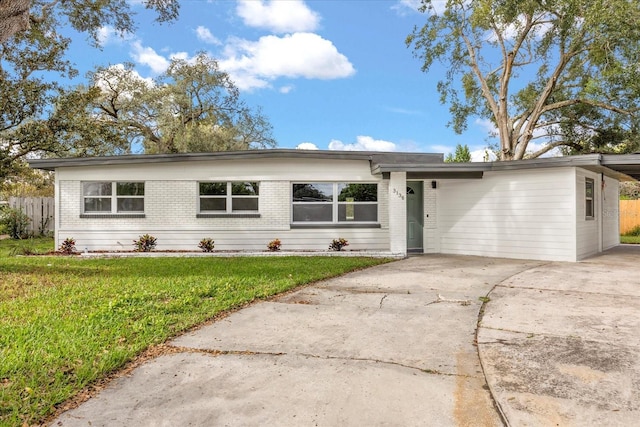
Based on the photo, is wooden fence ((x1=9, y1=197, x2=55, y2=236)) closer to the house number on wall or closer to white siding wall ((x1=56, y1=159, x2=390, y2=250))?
white siding wall ((x1=56, y1=159, x2=390, y2=250))

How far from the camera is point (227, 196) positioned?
12734mm

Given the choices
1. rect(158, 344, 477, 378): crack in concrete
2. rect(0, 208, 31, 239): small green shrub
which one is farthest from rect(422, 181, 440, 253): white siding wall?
rect(0, 208, 31, 239): small green shrub

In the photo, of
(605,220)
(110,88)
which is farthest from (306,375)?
(110,88)

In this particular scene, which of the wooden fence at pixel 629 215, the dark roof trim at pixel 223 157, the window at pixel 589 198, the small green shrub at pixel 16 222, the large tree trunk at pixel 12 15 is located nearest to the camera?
the large tree trunk at pixel 12 15

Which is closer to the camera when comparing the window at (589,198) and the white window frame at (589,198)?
the white window frame at (589,198)

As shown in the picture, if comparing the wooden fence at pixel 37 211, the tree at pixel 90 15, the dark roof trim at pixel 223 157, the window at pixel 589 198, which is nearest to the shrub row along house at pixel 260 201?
the dark roof trim at pixel 223 157

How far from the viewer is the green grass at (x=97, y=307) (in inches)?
127

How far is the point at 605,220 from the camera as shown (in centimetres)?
1350

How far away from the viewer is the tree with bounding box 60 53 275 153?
935 inches

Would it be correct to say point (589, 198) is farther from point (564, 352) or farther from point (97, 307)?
point (97, 307)

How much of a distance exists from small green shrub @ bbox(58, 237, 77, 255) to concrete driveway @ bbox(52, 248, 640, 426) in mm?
9372

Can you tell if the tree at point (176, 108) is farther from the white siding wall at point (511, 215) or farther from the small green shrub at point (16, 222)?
the white siding wall at point (511, 215)

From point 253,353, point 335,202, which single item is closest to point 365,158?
point 335,202

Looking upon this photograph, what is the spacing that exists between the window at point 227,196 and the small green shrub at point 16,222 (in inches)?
403
